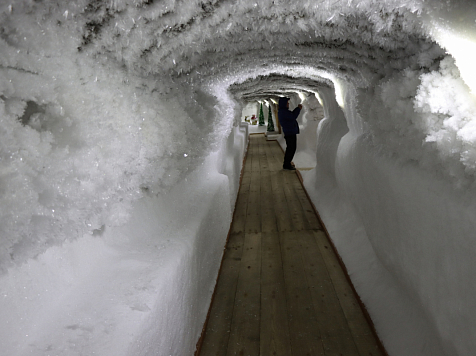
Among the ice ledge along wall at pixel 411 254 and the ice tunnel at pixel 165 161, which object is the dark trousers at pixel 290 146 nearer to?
the ice ledge along wall at pixel 411 254

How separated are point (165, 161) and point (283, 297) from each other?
1490 mm

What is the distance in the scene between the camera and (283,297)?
2.64 meters

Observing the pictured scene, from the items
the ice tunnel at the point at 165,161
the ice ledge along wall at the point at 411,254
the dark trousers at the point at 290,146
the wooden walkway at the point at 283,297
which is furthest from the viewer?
the dark trousers at the point at 290,146

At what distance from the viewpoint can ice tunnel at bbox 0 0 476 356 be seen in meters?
0.95

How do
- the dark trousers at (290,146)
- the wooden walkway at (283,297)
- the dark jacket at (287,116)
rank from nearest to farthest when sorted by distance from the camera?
1. the wooden walkway at (283,297)
2. the dark jacket at (287,116)
3. the dark trousers at (290,146)

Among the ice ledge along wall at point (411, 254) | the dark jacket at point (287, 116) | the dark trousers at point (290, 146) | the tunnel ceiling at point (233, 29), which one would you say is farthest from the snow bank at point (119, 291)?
the dark trousers at point (290, 146)

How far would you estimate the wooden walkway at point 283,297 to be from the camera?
2.15 metres

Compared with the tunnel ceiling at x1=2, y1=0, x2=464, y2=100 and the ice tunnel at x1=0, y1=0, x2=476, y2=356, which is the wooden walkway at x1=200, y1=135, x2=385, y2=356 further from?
the tunnel ceiling at x1=2, y1=0, x2=464, y2=100

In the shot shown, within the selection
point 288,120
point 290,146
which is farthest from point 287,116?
point 290,146

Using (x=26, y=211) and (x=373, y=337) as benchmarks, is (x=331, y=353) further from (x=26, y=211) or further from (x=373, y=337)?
(x=26, y=211)

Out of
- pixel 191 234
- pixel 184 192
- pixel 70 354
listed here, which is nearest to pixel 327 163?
pixel 184 192

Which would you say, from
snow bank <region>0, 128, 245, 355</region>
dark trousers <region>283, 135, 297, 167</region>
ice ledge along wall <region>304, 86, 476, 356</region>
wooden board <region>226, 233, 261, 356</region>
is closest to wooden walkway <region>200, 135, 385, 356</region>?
wooden board <region>226, 233, 261, 356</region>

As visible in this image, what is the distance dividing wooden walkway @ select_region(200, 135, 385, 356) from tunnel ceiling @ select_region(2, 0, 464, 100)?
66.0 inches

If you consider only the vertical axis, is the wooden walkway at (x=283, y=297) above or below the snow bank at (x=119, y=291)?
below
